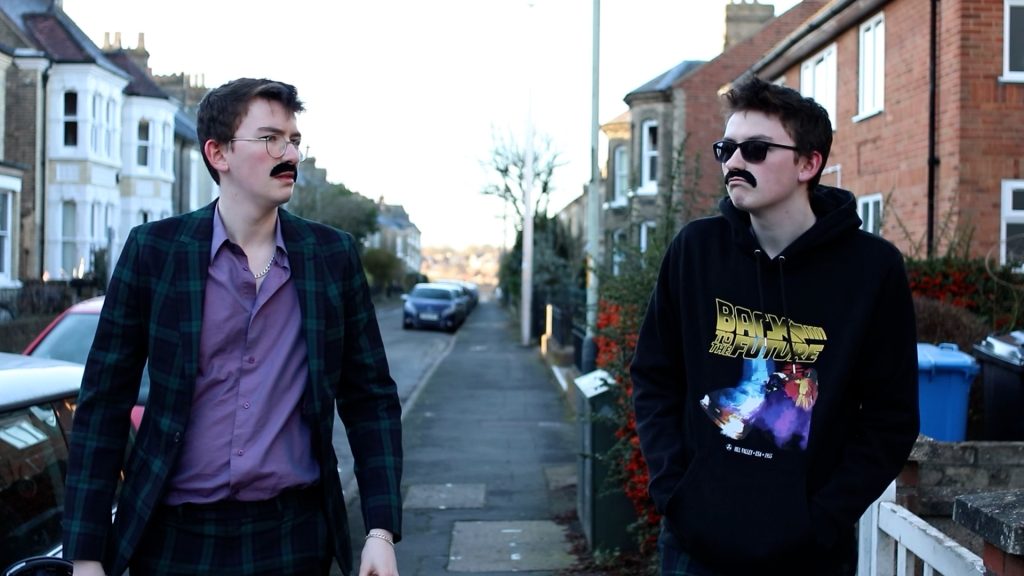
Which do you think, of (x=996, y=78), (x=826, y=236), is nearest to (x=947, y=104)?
(x=996, y=78)

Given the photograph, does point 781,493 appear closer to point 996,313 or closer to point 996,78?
point 996,313

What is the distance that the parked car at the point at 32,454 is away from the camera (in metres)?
3.61

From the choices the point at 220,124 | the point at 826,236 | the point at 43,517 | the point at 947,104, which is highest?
the point at 947,104

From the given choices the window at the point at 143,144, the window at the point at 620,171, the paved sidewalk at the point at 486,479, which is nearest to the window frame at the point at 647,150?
the window at the point at 620,171

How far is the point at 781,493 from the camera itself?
110 inches

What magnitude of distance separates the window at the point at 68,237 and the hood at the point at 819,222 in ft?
105

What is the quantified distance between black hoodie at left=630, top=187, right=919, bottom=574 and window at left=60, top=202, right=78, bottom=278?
32.0m

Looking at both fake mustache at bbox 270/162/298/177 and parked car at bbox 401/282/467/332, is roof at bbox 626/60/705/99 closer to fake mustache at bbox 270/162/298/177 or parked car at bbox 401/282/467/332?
parked car at bbox 401/282/467/332

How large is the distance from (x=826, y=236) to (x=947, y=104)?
12636 millimetres

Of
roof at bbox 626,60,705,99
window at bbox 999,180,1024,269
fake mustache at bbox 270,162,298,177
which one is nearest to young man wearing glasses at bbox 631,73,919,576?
fake mustache at bbox 270,162,298,177

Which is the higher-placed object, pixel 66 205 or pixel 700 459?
pixel 66 205

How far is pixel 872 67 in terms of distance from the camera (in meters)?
17.5

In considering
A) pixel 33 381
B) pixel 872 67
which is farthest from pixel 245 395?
pixel 872 67

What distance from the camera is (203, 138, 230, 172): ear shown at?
293 centimetres
